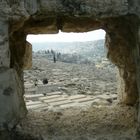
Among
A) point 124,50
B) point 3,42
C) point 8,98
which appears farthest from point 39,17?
point 124,50

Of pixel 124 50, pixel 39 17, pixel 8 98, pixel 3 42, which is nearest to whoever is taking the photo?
pixel 3 42

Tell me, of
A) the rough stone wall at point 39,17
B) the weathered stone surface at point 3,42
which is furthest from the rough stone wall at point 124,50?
the weathered stone surface at point 3,42

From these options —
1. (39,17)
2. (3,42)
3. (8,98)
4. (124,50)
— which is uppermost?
(39,17)

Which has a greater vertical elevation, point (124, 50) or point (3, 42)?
point (3, 42)

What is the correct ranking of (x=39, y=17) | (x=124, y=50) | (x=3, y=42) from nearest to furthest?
(x=3, y=42) < (x=39, y=17) < (x=124, y=50)

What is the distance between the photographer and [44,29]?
4.72m

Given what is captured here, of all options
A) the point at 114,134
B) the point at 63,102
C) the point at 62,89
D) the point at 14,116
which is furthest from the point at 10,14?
the point at 62,89

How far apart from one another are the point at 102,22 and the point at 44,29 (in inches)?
27.0

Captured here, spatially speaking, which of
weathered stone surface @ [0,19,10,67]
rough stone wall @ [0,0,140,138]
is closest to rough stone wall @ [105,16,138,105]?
rough stone wall @ [0,0,140,138]

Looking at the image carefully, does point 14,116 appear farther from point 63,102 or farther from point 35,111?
point 63,102

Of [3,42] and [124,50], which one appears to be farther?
[124,50]

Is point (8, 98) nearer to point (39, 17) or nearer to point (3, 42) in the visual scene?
point (3, 42)

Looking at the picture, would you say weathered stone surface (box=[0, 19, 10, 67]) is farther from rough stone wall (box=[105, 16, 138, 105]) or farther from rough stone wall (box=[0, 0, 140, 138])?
rough stone wall (box=[105, 16, 138, 105])

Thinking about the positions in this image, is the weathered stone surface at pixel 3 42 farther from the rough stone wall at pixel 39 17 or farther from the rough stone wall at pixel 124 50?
the rough stone wall at pixel 124 50
